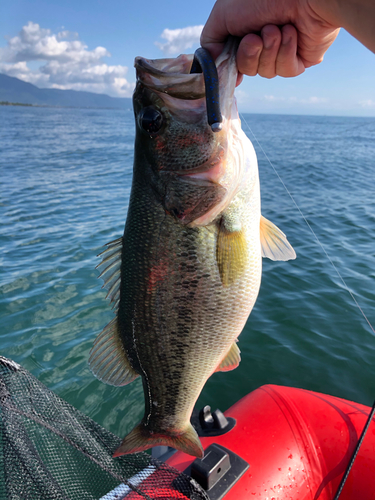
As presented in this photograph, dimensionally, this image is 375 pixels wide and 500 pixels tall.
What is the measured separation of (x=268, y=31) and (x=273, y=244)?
1.25 metres

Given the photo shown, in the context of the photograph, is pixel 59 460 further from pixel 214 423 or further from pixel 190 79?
pixel 190 79

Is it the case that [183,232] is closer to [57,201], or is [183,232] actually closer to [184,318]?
[184,318]

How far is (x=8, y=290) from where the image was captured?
7230 millimetres

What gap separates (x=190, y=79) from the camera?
70.0 inches

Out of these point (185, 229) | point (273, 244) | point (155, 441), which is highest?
point (185, 229)

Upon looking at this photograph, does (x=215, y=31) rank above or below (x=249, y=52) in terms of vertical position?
above

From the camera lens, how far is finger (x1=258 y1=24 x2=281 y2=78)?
1838 mm

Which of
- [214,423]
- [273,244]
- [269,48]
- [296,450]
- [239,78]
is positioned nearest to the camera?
[269,48]

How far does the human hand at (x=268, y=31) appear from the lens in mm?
1757

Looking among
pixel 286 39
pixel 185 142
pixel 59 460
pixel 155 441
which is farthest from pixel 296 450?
pixel 286 39

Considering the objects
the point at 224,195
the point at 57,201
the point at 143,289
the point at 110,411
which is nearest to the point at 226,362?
the point at 143,289

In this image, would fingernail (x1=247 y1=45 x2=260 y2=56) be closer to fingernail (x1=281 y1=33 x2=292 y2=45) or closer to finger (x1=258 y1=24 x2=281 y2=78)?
finger (x1=258 y1=24 x2=281 y2=78)

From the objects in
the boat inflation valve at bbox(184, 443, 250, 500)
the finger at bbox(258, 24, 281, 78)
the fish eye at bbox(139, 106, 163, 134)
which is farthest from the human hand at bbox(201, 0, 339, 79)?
the boat inflation valve at bbox(184, 443, 250, 500)

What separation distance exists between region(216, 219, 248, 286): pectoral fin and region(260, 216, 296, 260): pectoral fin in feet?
1.14
